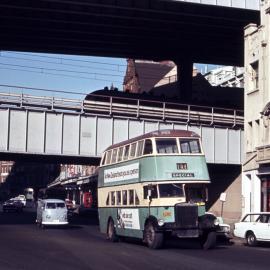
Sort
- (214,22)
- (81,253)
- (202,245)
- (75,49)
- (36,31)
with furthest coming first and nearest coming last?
(75,49) → (36,31) → (214,22) → (202,245) → (81,253)

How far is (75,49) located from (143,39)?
8767 mm

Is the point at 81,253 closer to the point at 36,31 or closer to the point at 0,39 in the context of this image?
the point at 36,31

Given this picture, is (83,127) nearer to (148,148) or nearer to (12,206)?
(148,148)

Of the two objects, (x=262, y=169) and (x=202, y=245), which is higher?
(x=262, y=169)

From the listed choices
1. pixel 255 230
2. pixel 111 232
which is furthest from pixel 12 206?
pixel 255 230

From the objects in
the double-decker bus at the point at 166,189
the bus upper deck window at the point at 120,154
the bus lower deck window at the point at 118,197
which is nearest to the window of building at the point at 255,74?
the bus upper deck window at the point at 120,154

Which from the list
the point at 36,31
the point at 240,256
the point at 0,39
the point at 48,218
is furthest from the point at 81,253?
the point at 0,39

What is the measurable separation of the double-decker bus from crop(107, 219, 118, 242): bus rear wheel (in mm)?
1553

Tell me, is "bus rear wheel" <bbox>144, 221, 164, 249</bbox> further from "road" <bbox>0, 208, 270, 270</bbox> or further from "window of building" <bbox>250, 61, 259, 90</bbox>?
"window of building" <bbox>250, 61, 259, 90</bbox>

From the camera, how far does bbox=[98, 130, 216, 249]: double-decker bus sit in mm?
26109

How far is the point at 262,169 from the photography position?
4253cm

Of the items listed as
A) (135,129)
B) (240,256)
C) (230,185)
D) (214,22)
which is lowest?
(240,256)

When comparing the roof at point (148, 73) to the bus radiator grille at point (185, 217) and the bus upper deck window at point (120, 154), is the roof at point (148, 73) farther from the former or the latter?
the bus radiator grille at point (185, 217)

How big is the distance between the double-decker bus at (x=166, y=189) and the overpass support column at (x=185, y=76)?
132 ft
